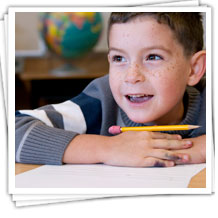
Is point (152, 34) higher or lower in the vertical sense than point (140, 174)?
higher

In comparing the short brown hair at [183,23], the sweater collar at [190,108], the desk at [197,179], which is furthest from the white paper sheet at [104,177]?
the short brown hair at [183,23]

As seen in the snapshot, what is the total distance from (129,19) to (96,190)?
267mm

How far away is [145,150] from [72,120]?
6.4 inches

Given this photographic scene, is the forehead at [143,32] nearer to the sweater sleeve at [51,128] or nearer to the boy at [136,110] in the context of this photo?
the boy at [136,110]

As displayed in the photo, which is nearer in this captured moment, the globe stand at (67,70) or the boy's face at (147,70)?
the boy's face at (147,70)

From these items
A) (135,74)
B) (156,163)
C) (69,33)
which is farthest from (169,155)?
(69,33)

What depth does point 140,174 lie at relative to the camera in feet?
1.85

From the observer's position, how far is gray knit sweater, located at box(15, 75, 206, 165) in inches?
24.1

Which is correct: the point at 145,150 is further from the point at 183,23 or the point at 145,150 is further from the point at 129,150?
the point at 183,23

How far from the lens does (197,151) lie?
0.61 m

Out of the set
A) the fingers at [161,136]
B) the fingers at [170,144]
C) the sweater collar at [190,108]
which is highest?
the sweater collar at [190,108]

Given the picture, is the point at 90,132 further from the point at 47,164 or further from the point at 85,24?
the point at 85,24

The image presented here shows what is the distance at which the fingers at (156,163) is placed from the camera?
58cm
